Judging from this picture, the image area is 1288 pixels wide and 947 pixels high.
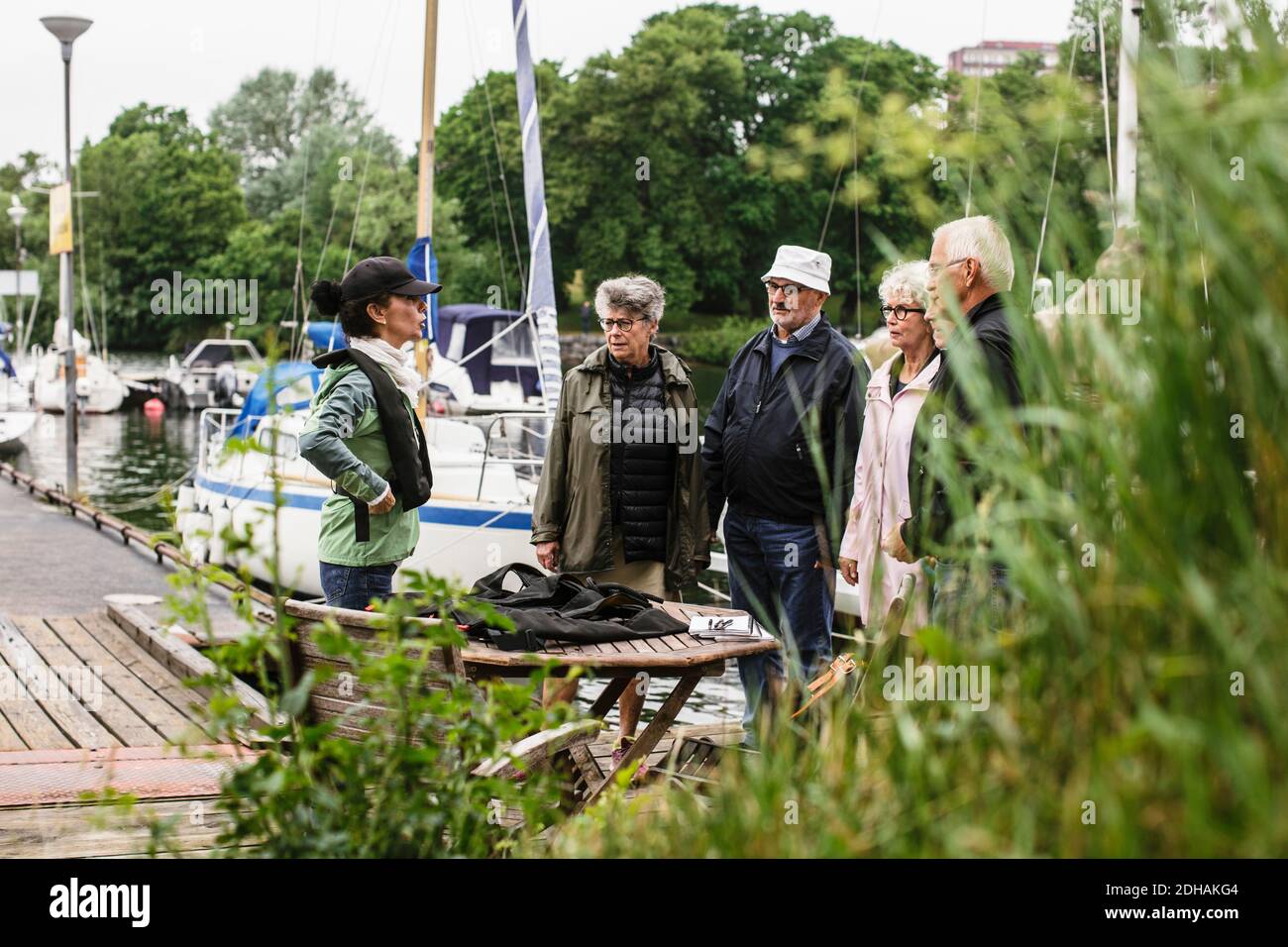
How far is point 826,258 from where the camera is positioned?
5828mm

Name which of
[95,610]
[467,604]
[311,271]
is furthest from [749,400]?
[311,271]

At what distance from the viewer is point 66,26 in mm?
16750

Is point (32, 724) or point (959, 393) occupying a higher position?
point (959, 393)

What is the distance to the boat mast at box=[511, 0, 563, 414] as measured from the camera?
11906mm

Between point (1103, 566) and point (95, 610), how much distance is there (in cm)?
864

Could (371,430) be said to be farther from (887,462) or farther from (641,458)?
(887,462)

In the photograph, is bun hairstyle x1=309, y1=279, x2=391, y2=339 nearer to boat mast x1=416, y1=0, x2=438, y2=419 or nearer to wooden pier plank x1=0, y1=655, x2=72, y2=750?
wooden pier plank x1=0, y1=655, x2=72, y2=750

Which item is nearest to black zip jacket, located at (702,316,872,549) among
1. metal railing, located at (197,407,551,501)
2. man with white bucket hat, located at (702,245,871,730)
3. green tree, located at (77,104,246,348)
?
man with white bucket hat, located at (702,245,871,730)

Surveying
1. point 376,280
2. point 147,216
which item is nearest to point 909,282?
point 376,280

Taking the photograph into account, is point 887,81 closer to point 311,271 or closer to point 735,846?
point 311,271

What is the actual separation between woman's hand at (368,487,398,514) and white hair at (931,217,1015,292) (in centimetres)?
187

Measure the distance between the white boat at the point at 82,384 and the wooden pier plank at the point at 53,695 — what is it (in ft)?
101

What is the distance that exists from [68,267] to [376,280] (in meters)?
15.2

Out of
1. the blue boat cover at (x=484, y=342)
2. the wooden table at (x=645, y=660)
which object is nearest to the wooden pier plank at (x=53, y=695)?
the wooden table at (x=645, y=660)
